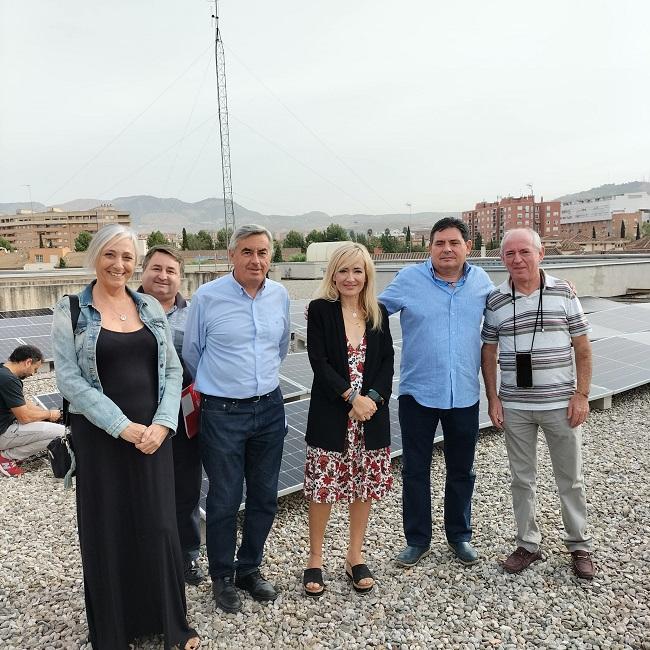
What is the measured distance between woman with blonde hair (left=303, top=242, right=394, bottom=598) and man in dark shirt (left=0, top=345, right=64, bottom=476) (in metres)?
4.05

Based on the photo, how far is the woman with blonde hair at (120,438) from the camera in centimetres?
279

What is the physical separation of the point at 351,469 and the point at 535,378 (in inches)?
58.4

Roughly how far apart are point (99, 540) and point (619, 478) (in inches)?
206

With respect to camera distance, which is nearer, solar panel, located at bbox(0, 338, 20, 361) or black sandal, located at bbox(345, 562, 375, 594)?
black sandal, located at bbox(345, 562, 375, 594)

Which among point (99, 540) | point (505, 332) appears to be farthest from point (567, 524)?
point (99, 540)

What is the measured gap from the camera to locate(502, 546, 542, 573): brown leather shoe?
13.1 feet

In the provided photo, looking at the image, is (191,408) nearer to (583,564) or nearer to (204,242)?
(583,564)

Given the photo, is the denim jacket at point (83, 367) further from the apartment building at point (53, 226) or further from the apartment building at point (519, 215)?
the apartment building at point (519, 215)

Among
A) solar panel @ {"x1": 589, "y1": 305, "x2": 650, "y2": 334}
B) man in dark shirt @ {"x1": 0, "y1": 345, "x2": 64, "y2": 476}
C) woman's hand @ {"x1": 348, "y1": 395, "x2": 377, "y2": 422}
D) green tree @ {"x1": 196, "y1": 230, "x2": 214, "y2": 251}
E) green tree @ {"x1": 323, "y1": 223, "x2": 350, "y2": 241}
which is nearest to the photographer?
woman's hand @ {"x1": 348, "y1": 395, "x2": 377, "y2": 422}

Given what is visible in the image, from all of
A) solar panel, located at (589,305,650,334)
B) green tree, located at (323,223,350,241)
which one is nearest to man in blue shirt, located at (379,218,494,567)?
solar panel, located at (589,305,650,334)

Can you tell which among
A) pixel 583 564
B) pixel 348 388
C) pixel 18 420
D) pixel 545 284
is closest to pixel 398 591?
pixel 583 564

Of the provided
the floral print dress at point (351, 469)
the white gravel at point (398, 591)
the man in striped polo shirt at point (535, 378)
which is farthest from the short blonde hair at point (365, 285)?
the white gravel at point (398, 591)

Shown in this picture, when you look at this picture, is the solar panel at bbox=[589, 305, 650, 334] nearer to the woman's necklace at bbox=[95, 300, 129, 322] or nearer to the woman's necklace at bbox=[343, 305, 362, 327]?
the woman's necklace at bbox=[343, 305, 362, 327]

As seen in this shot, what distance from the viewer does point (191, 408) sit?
3.56m
